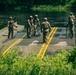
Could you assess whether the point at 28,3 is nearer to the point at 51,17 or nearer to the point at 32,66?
the point at 51,17

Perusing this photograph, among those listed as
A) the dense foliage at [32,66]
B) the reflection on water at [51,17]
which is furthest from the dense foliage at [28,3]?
the dense foliage at [32,66]

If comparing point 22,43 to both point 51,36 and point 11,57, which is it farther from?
point 11,57

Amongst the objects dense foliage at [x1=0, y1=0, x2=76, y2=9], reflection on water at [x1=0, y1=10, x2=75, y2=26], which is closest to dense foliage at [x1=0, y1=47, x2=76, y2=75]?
reflection on water at [x1=0, y1=10, x2=75, y2=26]

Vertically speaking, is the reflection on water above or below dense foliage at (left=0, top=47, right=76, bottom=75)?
below

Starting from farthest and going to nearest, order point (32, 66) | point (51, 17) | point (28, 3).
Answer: point (28, 3) < point (51, 17) < point (32, 66)

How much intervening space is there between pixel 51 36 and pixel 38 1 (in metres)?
85.4

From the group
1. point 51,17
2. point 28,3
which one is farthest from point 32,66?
point 28,3

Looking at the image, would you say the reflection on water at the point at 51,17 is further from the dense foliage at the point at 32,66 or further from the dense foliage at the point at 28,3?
the dense foliage at the point at 32,66

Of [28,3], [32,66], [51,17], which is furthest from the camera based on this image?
[28,3]

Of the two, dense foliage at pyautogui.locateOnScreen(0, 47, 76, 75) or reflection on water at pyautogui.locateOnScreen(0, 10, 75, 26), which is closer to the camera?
dense foliage at pyautogui.locateOnScreen(0, 47, 76, 75)

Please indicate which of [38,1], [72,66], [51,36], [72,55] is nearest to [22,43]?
[51,36]

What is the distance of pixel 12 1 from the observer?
10719 cm

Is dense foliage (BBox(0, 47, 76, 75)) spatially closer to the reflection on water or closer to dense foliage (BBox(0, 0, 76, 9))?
the reflection on water

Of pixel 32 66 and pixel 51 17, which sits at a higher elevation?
pixel 32 66
